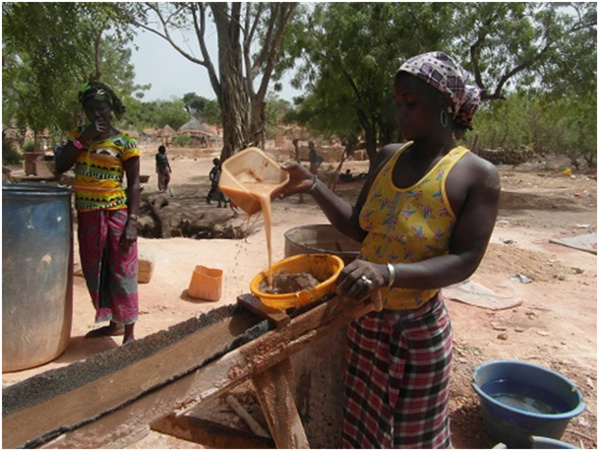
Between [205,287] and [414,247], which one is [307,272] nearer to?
[414,247]

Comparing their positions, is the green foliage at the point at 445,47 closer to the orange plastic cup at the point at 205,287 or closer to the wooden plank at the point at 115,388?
the orange plastic cup at the point at 205,287

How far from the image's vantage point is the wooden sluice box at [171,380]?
1.34 metres

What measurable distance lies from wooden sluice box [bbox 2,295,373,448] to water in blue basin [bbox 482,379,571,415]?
1.83 m

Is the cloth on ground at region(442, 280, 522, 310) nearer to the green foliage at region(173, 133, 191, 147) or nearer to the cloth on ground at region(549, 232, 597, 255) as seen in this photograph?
the cloth on ground at region(549, 232, 597, 255)

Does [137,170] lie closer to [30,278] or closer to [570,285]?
[30,278]

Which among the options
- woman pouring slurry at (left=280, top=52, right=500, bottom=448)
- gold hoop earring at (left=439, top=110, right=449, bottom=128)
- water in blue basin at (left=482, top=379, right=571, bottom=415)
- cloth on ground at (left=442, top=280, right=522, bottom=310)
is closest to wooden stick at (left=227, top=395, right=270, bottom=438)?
woman pouring slurry at (left=280, top=52, right=500, bottom=448)

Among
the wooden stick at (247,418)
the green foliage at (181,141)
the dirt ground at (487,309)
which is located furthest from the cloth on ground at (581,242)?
the green foliage at (181,141)

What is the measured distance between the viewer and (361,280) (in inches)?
54.2

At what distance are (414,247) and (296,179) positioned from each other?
0.59 metres

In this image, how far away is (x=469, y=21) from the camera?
39.2ft

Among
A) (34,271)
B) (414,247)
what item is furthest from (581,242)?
(34,271)

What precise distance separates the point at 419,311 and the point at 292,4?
29.8ft

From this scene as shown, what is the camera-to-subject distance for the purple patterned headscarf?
1.52 m

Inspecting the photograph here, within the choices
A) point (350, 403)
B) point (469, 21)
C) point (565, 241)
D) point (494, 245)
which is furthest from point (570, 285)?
point (469, 21)
